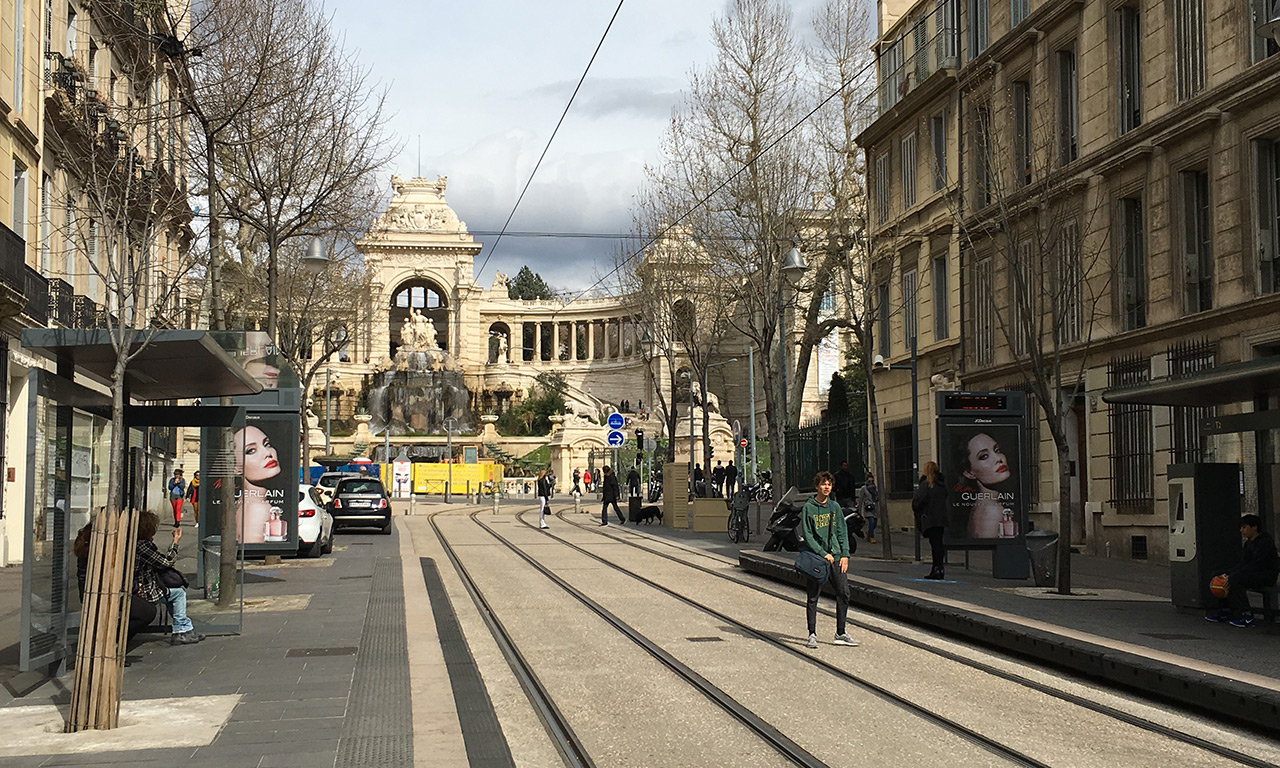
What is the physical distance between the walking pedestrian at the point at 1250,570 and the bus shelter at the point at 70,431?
32.8ft

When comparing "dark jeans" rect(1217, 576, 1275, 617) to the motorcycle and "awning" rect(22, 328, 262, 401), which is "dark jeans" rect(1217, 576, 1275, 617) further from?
"awning" rect(22, 328, 262, 401)

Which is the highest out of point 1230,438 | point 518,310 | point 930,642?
point 518,310

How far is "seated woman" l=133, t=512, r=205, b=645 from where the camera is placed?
12102 mm

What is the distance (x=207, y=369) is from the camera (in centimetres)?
1193

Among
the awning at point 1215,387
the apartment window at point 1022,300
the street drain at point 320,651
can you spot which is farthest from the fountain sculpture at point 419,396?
the street drain at point 320,651

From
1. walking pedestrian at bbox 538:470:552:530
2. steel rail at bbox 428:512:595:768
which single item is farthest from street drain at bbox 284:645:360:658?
walking pedestrian at bbox 538:470:552:530

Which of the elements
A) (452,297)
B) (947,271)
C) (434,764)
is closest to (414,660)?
(434,764)

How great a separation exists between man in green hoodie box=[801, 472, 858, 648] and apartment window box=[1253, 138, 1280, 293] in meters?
10.2

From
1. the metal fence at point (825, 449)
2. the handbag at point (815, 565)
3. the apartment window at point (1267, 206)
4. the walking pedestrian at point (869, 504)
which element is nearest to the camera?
the handbag at point (815, 565)

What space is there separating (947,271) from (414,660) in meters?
21.9

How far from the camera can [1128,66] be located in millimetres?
23625

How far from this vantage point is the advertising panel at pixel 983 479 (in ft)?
66.4

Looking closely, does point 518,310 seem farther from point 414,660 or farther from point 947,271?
point 414,660

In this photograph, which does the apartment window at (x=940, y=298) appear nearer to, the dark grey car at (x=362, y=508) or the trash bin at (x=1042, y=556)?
the trash bin at (x=1042, y=556)
